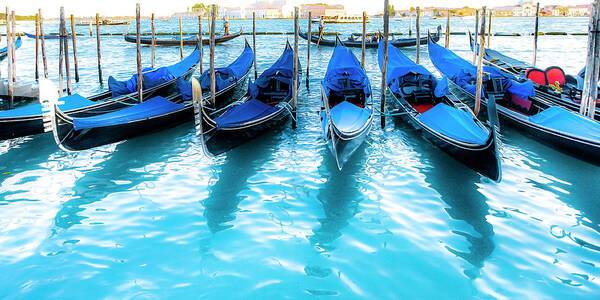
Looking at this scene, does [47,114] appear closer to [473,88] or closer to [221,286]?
[221,286]

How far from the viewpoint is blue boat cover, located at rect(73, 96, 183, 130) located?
247 inches

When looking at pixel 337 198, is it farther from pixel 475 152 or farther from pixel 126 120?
pixel 126 120

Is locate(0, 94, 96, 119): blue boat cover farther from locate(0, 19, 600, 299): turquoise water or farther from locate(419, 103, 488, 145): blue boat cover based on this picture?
locate(419, 103, 488, 145): blue boat cover

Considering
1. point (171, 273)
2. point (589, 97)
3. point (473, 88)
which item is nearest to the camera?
point (171, 273)

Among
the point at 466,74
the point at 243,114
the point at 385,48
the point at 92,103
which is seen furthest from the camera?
the point at 466,74

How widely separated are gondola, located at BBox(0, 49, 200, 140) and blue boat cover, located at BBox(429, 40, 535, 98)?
5680 mm

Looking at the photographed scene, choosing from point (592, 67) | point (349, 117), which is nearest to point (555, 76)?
point (592, 67)

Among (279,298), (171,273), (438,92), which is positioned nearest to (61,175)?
(171,273)

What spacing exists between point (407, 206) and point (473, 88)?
4505mm

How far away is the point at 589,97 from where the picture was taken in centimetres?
687

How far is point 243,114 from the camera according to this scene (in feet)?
22.9

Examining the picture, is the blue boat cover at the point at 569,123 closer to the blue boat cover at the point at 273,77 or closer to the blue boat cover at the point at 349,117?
the blue boat cover at the point at 349,117

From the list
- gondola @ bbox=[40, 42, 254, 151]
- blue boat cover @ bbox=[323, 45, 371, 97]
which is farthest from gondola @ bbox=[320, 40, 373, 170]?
gondola @ bbox=[40, 42, 254, 151]

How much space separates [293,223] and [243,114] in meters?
2.63
